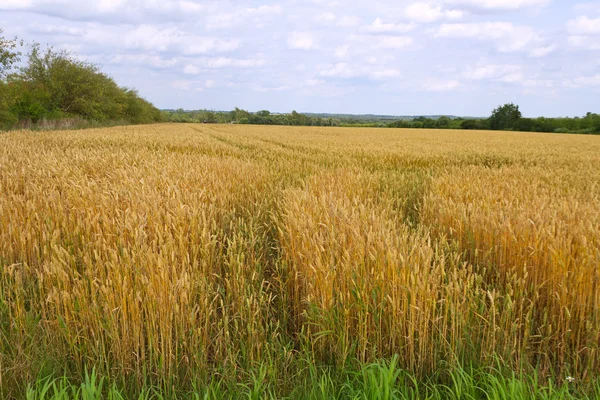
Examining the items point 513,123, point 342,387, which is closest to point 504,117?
point 513,123

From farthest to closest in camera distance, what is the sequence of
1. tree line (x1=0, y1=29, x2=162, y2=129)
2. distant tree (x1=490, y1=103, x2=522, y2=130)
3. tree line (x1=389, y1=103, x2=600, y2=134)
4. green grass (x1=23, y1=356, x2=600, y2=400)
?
distant tree (x1=490, y1=103, x2=522, y2=130)
tree line (x1=389, y1=103, x2=600, y2=134)
tree line (x1=0, y1=29, x2=162, y2=129)
green grass (x1=23, y1=356, x2=600, y2=400)

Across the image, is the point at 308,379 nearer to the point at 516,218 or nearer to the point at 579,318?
the point at 579,318

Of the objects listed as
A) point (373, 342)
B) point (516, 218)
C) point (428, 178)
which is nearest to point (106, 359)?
point (373, 342)

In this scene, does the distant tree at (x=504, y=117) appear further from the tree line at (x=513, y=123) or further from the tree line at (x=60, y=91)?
the tree line at (x=60, y=91)

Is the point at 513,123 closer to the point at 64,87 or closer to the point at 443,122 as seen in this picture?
the point at 443,122

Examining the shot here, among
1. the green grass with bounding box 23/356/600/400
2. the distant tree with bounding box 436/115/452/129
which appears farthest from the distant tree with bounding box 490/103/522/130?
the green grass with bounding box 23/356/600/400

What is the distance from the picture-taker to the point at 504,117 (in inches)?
3071

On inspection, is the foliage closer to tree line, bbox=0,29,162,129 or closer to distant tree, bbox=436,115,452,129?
tree line, bbox=0,29,162,129

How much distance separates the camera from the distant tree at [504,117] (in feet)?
250

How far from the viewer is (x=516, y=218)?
3457mm

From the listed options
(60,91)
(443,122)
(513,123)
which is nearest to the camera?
(60,91)

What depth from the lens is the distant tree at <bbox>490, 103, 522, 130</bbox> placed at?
250ft

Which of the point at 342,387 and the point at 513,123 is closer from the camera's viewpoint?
the point at 342,387

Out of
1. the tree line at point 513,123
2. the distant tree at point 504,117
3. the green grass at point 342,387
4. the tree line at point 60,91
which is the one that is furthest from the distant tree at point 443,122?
the green grass at point 342,387
